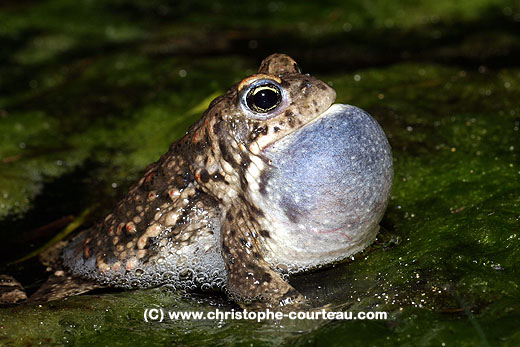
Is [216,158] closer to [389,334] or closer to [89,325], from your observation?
[89,325]

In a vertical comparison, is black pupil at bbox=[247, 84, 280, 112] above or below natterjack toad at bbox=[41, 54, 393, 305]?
above

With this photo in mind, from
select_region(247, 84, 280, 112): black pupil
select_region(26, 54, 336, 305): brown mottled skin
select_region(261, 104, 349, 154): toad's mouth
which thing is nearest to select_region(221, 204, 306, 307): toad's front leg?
select_region(26, 54, 336, 305): brown mottled skin

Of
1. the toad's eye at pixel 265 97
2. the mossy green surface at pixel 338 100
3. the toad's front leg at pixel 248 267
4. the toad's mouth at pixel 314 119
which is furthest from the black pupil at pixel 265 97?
the mossy green surface at pixel 338 100

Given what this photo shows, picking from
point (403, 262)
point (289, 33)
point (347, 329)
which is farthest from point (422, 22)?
point (347, 329)

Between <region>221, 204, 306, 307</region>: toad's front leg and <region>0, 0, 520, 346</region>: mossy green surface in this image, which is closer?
<region>0, 0, 520, 346</region>: mossy green surface

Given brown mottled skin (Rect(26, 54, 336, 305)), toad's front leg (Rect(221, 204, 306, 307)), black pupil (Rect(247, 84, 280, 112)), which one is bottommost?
toad's front leg (Rect(221, 204, 306, 307))

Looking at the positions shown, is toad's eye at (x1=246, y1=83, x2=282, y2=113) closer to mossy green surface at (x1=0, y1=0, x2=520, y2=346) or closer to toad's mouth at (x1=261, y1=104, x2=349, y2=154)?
toad's mouth at (x1=261, y1=104, x2=349, y2=154)

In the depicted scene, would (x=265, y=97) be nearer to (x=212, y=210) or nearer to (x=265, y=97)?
(x=265, y=97)
